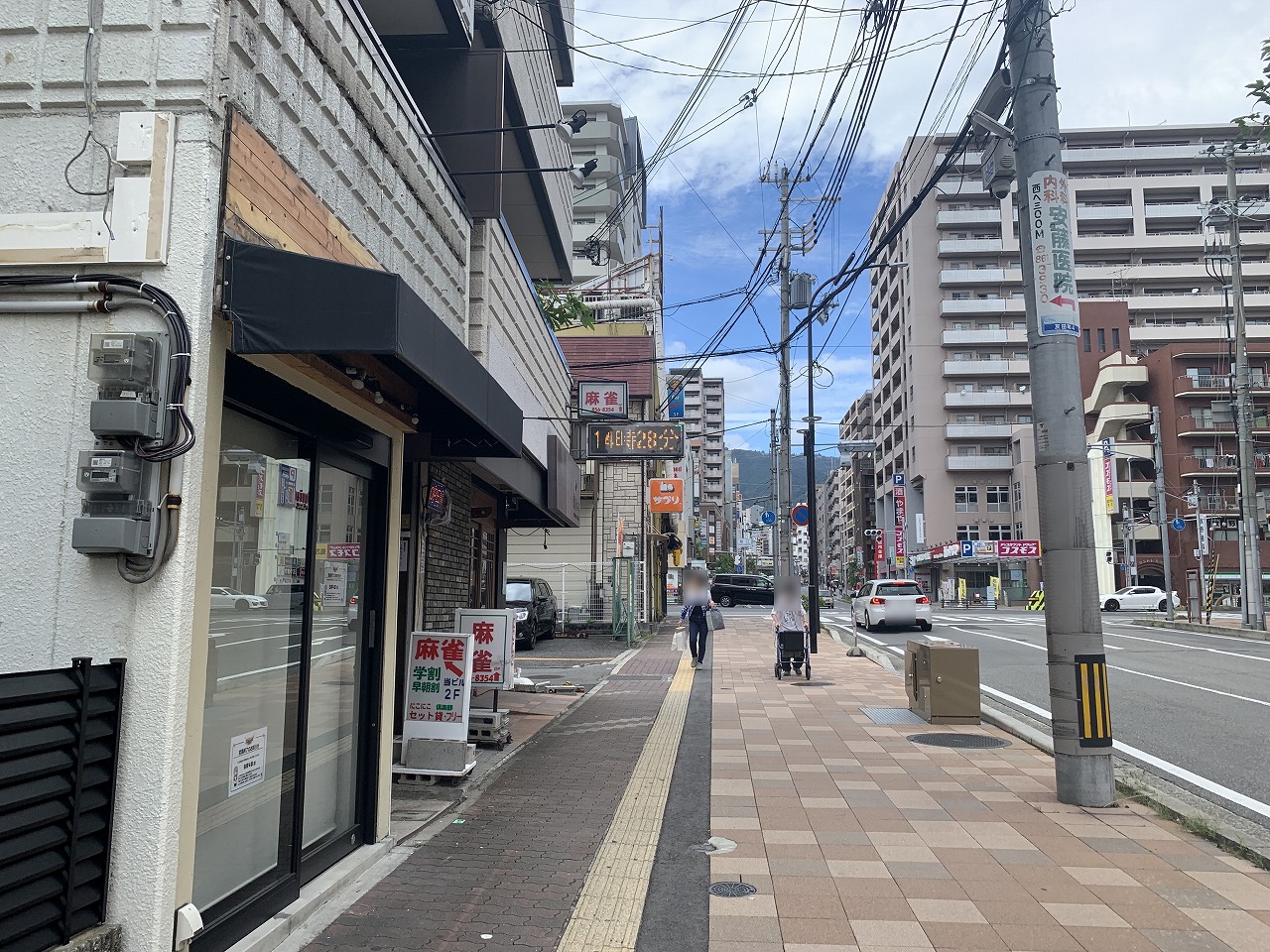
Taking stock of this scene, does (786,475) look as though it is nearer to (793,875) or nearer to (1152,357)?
(793,875)

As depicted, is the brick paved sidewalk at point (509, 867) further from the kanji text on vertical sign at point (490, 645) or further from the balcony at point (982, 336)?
the balcony at point (982, 336)

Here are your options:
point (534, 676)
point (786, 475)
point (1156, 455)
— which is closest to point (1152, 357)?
point (1156, 455)

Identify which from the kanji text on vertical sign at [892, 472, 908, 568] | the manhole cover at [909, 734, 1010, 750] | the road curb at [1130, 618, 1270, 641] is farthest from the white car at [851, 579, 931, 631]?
the kanji text on vertical sign at [892, 472, 908, 568]

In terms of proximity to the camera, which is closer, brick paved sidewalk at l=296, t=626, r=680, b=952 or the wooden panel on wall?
the wooden panel on wall

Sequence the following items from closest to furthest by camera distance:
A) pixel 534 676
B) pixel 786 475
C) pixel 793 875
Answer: pixel 793 875 < pixel 534 676 < pixel 786 475

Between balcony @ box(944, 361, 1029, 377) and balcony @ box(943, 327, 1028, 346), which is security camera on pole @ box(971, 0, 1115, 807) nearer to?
balcony @ box(944, 361, 1029, 377)

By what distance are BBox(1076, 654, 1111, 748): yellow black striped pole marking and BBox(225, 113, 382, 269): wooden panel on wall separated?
6.05 m

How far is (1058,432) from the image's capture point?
22.6 ft

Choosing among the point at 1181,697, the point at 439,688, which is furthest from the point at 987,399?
the point at 439,688

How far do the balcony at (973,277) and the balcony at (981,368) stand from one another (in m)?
6.15

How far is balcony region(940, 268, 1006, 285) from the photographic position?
216 feet

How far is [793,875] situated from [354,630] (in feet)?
10.1

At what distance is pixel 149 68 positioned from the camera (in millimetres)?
3666

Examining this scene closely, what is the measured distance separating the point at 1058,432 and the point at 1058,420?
3.7 inches
